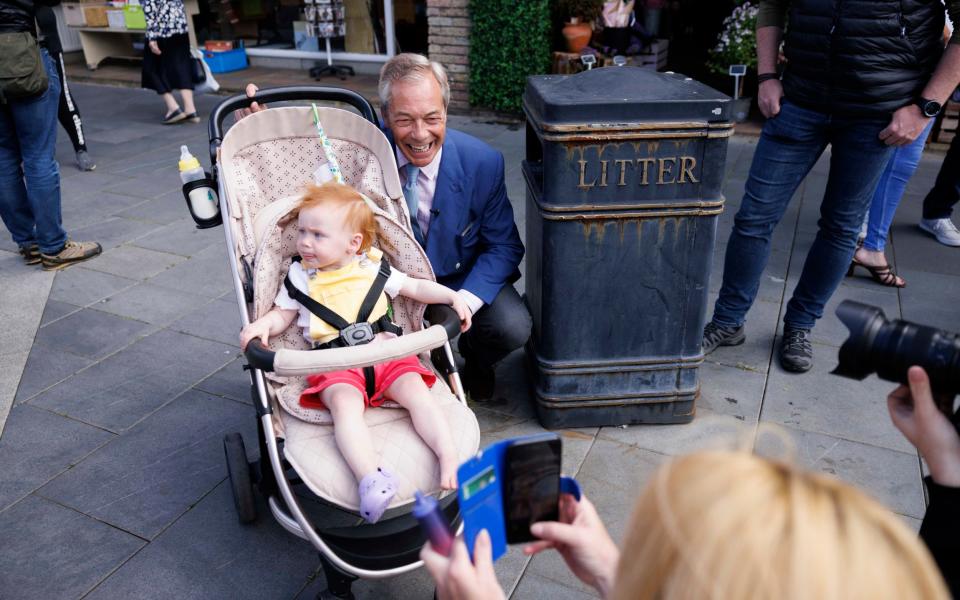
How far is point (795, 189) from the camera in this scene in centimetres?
355

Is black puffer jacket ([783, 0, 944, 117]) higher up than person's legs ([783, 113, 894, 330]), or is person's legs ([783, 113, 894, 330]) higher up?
black puffer jacket ([783, 0, 944, 117])

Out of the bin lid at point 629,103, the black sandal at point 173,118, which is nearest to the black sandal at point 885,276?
the bin lid at point 629,103

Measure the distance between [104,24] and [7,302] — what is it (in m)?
7.63

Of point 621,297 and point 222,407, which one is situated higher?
point 621,297

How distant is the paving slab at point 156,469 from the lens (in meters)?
2.88

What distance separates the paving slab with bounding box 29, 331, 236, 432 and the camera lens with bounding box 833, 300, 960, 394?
3.09 m

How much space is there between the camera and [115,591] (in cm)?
251

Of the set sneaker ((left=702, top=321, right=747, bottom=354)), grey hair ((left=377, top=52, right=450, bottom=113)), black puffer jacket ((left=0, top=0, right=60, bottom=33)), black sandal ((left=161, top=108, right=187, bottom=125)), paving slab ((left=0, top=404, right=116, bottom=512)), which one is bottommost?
paving slab ((left=0, top=404, right=116, bottom=512))

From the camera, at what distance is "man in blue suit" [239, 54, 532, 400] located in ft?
9.75

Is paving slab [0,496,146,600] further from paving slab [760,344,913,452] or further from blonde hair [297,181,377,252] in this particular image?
paving slab [760,344,913,452]

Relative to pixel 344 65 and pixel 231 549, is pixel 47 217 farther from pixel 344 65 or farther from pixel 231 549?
pixel 344 65

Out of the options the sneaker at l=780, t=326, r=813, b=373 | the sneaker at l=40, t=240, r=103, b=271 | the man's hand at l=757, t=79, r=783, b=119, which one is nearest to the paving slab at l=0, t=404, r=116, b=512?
the sneaker at l=40, t=240, r=103, b=271

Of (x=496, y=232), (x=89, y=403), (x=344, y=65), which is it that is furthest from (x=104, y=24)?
(x=496, y=232)

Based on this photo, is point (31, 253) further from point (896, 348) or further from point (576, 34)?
point (576, 34)
